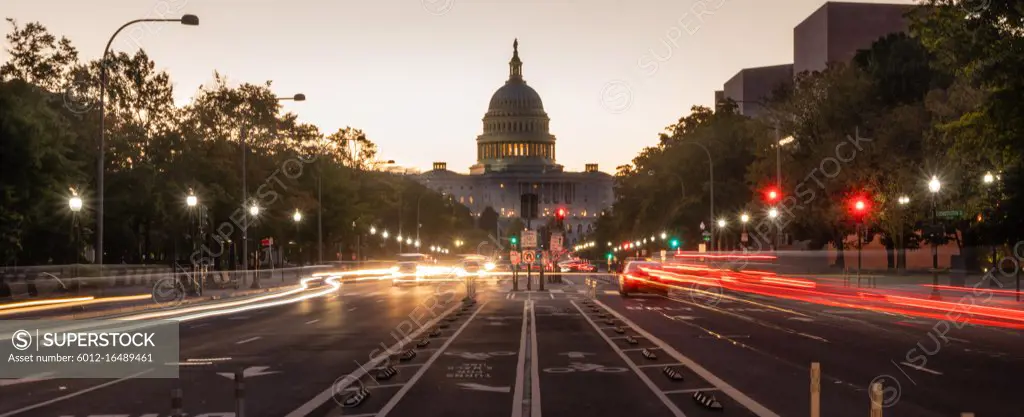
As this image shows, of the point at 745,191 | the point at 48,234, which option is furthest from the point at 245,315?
the point at 745,191

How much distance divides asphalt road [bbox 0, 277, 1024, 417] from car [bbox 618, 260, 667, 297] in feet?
55.4

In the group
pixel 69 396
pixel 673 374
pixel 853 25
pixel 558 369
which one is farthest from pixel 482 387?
pixel 853 25

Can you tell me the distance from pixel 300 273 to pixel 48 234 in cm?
2199

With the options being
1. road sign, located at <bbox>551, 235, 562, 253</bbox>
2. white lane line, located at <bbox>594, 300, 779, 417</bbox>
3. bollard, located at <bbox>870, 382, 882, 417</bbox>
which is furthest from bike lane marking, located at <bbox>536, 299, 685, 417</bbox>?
road sign, located at <bbox>551, 235, 562, 253</bbox>

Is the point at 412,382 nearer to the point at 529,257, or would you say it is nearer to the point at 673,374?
the point at 673,374

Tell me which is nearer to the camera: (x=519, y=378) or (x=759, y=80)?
(x=519, y=378)

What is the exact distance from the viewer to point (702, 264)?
75.9 m

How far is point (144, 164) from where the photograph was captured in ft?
214

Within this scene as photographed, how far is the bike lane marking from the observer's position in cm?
1516

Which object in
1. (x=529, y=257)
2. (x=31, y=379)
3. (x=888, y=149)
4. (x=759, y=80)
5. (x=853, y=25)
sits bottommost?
(x=31, y=379)

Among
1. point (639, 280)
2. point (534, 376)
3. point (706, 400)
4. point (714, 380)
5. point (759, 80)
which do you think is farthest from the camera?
point (759, 80)

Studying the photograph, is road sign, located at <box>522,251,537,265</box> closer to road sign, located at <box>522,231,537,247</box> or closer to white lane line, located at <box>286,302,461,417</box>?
road sign, located at <box>522,231,537,247</box>

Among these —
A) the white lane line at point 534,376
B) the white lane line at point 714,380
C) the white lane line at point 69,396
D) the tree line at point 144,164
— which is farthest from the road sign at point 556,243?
the white lane line at point 69,396

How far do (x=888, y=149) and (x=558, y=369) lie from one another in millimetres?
55515
